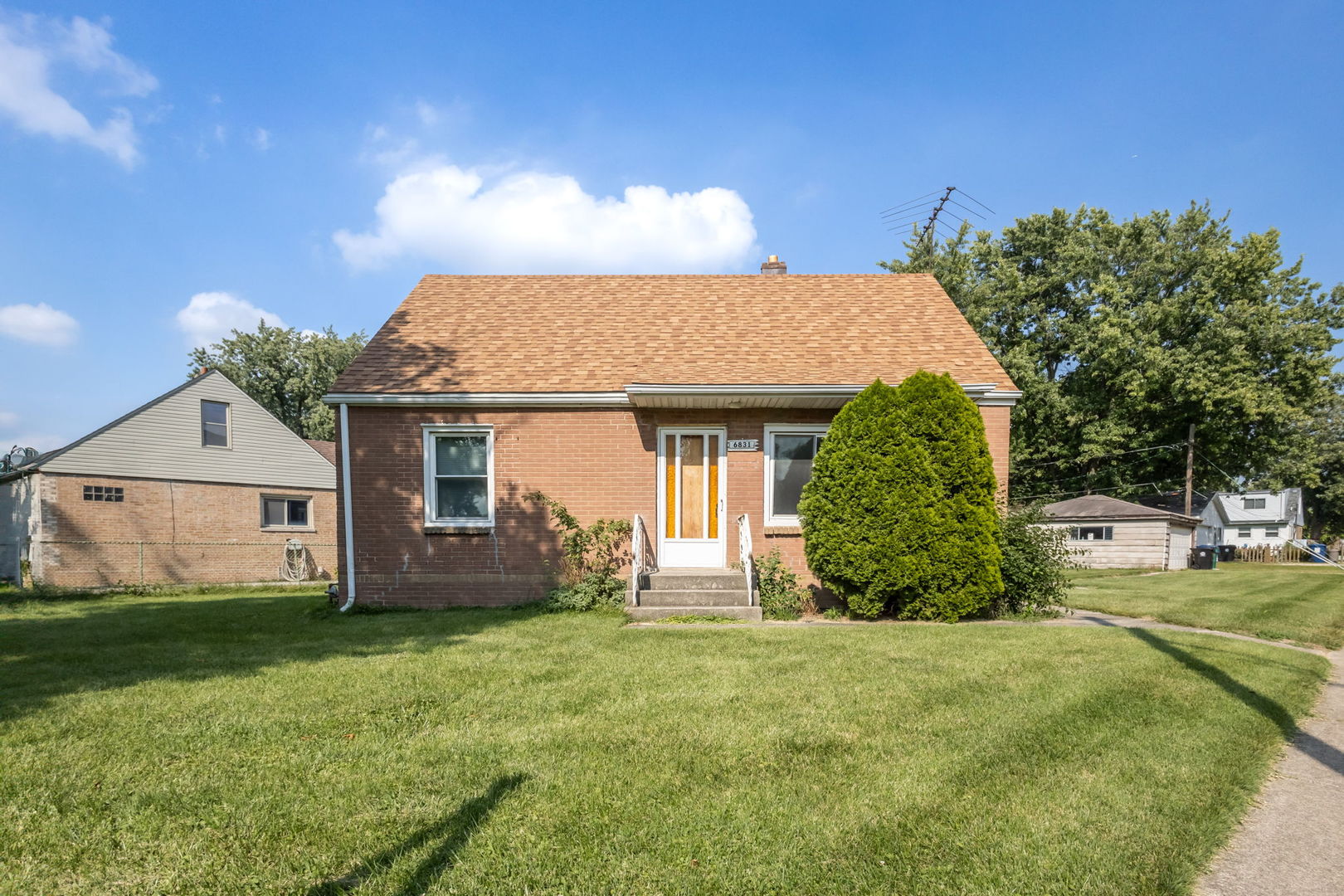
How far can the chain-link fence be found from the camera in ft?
62.3

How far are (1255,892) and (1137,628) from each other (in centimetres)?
681

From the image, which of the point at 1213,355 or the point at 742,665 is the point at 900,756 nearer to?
the point at 742,665

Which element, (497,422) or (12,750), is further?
(497,422)

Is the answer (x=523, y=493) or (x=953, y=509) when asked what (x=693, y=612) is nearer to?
(x=523, y=493)

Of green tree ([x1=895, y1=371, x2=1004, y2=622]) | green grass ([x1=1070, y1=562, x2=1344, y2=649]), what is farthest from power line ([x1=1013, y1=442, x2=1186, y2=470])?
green tree ([x1=895, y1=371, x2=1004, y2=622])

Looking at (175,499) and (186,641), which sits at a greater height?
(175,499)

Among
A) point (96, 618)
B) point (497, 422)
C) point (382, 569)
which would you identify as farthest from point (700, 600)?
point (96, 618)

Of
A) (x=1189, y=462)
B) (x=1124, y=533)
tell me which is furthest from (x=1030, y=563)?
(x=1189, y=462)

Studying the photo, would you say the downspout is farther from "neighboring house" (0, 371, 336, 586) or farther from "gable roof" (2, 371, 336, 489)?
"gable roof" (2, 371, 336, 489)

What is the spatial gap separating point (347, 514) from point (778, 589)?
6.68 metres

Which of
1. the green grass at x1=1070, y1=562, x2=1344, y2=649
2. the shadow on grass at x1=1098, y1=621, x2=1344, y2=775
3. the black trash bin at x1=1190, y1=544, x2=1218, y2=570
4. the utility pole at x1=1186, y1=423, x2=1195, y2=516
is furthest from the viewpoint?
the utility pole at x1=1186, y1=423, x2=1195, y2=516

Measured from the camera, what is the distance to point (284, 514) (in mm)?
22859

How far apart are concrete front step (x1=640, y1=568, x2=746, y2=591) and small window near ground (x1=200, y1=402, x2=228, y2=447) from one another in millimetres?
18291

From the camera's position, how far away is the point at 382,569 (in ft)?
34.8
